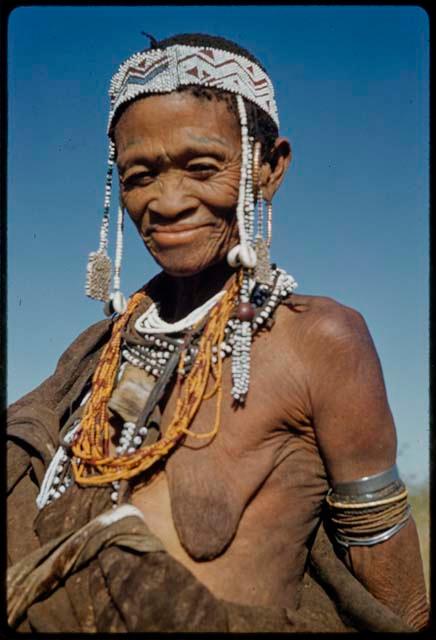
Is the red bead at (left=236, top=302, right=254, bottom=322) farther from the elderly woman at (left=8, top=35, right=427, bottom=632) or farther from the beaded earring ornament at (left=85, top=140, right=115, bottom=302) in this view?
the beaded earring ornament at (left=85, top=140, right=115, bottom=302)

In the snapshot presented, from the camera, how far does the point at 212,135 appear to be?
3.38 meters

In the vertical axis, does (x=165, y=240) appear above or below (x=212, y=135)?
below

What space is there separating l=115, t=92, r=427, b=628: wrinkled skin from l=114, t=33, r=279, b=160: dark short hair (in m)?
0.04

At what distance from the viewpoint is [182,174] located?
3.41 m

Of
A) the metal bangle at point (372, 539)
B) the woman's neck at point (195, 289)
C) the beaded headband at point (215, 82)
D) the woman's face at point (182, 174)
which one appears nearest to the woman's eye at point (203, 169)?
the woman's face at point (182, 174)

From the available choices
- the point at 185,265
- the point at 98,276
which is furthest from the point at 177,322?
the point at 98,276

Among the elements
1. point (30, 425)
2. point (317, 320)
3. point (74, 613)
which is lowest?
point (74, 613)

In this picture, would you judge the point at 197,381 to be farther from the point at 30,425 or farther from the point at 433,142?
the point at 433,142

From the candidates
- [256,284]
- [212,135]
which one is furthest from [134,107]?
[256,284]

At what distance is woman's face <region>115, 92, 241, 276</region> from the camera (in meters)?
3.36

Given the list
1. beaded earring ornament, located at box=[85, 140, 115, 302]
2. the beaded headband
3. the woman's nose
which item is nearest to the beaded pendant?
beaded earring ornament, located at box=[85, 140, 115, 302]

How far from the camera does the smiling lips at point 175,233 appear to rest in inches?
135

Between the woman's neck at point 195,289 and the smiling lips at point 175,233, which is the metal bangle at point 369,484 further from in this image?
the smiling lips at point 175,233

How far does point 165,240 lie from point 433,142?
1224 mm
